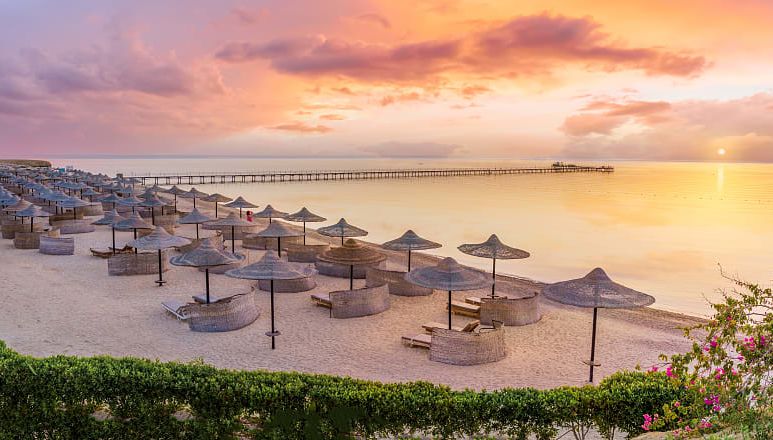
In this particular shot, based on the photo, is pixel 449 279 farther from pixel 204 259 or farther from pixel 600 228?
pixel 600 228

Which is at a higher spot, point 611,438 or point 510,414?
point 510,414

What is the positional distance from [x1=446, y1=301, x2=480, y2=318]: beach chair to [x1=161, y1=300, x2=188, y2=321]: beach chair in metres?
6.09

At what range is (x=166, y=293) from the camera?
13.0m

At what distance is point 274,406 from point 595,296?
569cm

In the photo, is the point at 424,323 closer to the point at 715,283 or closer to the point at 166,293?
the point at 166,293

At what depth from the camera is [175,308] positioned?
1109cm

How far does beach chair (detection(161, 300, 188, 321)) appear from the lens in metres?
10.7

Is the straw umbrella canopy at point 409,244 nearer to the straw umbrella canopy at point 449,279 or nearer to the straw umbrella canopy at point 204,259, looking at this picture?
the straw umbrella canopy at point 449,279

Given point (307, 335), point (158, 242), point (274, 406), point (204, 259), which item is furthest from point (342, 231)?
point (274, 406)

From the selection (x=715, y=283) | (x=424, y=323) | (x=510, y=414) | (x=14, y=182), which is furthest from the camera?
(x=14, y=182)

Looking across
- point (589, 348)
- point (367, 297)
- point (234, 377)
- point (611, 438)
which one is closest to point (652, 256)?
point (589, 348)

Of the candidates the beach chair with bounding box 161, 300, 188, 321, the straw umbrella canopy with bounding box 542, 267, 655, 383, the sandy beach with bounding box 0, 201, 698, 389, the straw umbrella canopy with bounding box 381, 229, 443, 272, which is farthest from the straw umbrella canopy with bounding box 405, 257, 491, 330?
the beach chair with bounding box 161, 300, 188, 321

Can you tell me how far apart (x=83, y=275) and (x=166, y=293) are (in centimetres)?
359

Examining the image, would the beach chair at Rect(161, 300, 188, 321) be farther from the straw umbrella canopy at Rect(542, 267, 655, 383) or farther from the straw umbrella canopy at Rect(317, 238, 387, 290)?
the straw umbrella canopy at Rect(542, 267, 655, 383)
